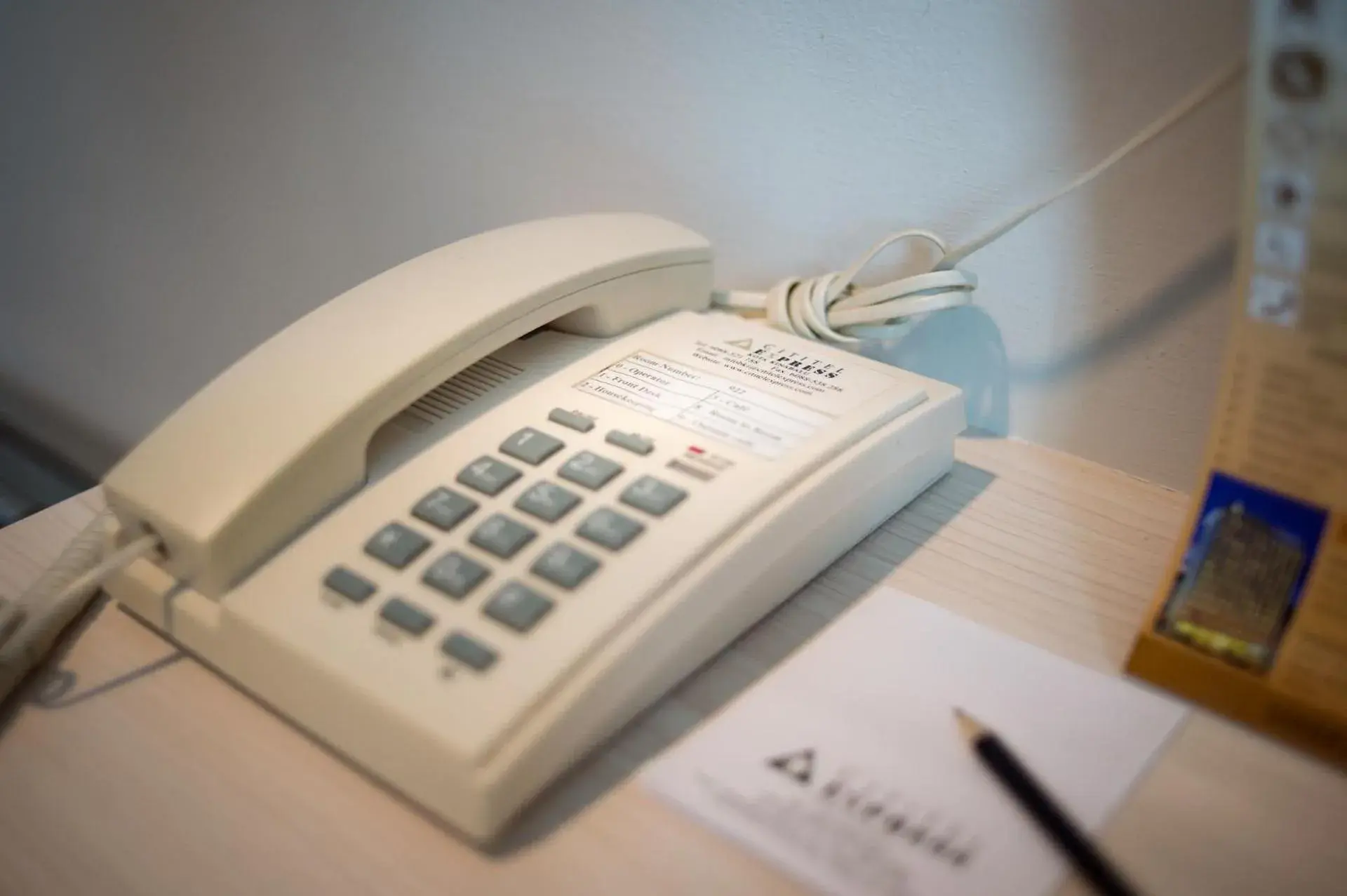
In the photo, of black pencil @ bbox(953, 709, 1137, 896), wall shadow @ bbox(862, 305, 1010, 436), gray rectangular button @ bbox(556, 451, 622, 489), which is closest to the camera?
black pencil @ bbox(953, 709, 1137, 896)

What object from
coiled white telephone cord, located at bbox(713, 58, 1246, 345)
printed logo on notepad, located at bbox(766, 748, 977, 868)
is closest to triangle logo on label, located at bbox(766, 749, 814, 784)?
printed logo on notepad, located at bbox(766, 748, 977, 868)

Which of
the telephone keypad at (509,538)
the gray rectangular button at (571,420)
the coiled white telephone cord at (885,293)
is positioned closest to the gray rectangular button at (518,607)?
the telephone keypad at (509,538)

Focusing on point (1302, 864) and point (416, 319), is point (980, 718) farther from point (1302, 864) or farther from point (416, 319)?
point (416, 319)

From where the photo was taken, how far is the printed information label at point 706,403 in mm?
434

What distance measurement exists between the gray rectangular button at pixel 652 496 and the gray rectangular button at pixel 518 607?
2.2 inches

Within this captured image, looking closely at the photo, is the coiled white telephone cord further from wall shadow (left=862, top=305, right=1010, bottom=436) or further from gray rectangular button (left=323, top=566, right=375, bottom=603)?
gray rectangular button (left=323, top=566, right=375, bottom=603)

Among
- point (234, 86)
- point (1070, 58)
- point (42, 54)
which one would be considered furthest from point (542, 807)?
point (42, 54)

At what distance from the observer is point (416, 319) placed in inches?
18.1

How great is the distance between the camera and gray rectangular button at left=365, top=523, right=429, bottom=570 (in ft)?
1.26

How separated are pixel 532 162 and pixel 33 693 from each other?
44cm

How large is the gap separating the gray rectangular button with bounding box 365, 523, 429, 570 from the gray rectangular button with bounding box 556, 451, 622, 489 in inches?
2.4

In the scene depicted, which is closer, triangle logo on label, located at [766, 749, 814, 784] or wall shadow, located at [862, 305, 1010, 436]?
triangle logo on label, located at [766, 749, 814, 784]

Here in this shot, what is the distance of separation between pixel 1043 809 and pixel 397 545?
0.78ft

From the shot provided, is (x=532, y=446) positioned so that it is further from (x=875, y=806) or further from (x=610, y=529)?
(x=875, y=806)
